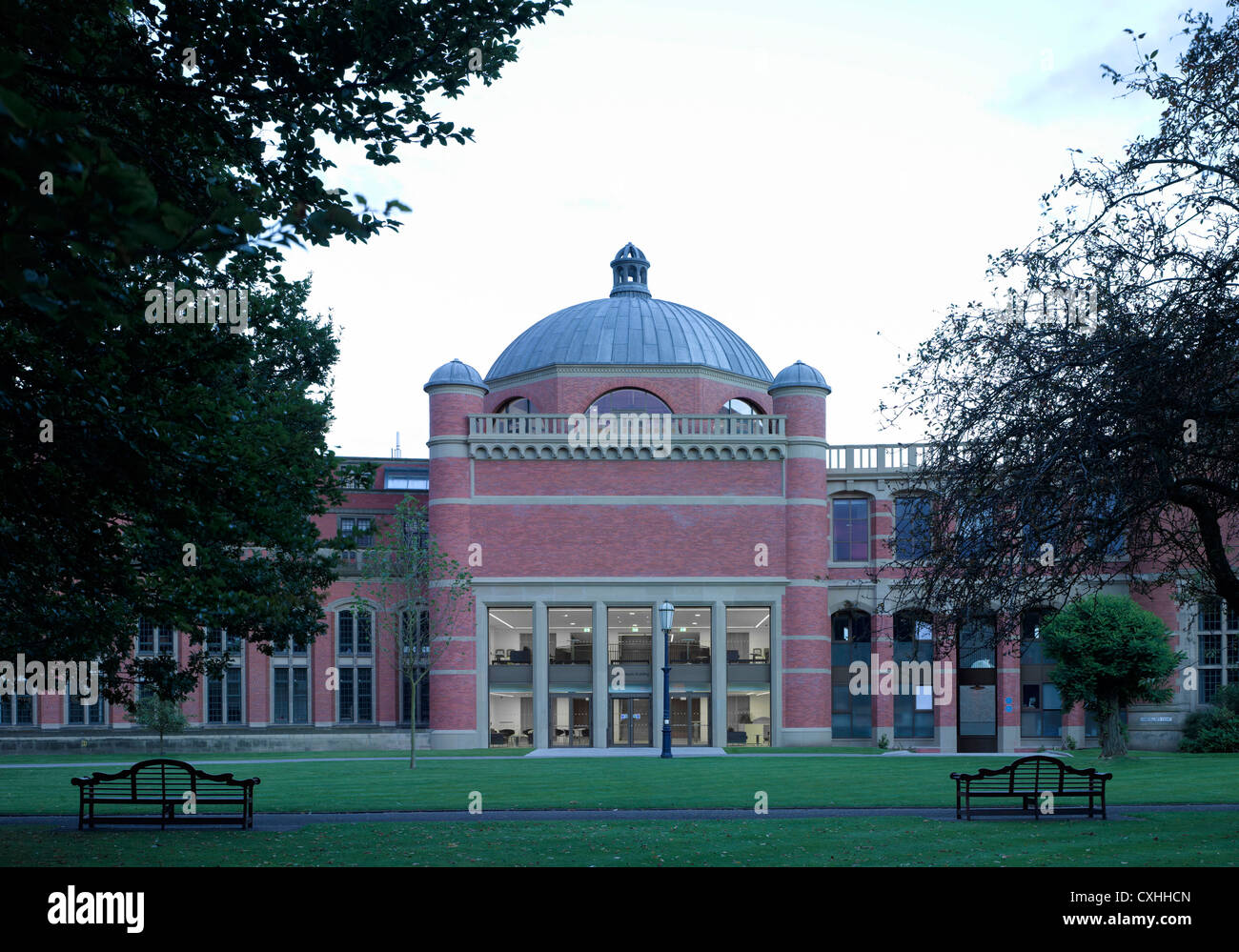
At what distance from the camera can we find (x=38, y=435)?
420 inches

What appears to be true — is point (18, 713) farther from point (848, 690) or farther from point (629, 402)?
point (848, 690)

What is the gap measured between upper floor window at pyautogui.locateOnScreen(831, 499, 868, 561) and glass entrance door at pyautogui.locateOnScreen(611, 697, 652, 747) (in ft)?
34.4

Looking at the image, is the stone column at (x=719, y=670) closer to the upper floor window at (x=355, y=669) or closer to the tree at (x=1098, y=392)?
the upper floor window at (x=355, y=669)

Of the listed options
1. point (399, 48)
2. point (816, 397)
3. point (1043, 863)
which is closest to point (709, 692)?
point (816, 397)

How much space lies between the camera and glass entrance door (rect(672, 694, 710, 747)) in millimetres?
47562

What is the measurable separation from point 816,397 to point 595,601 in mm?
12477

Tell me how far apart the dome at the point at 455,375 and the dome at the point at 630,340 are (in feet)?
21.7

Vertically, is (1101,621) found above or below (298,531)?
below

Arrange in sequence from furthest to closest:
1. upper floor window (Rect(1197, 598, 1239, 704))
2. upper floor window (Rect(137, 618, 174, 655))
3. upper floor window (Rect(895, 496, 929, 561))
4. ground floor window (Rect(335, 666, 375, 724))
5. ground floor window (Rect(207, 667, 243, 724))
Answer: ground floor window (Rect(335, 666, 375, 724))
ground floor window (Rect(207, 667, 243, 724))
upper floor window (Rect(137, 618, 174, 655))
upper floor window (Rect(1197, 598, 1239, 704))
upper floor window (Rect(895, 496, 929, 561))

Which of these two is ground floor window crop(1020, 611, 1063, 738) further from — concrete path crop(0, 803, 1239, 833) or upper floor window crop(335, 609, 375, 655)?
concrete path crop(0, 803, 1239, 833)

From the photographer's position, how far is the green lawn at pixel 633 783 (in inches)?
835

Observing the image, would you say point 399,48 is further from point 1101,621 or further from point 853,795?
point 1101,621

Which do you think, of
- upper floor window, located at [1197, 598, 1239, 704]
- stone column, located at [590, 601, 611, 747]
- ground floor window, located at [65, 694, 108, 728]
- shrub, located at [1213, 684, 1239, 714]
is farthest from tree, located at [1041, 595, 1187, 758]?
ground floor window, located at [65, 694, 108, 728]

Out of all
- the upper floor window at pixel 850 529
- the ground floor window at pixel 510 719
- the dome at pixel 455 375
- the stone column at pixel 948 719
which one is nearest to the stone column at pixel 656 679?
the ground floor window at pixel 510 719
